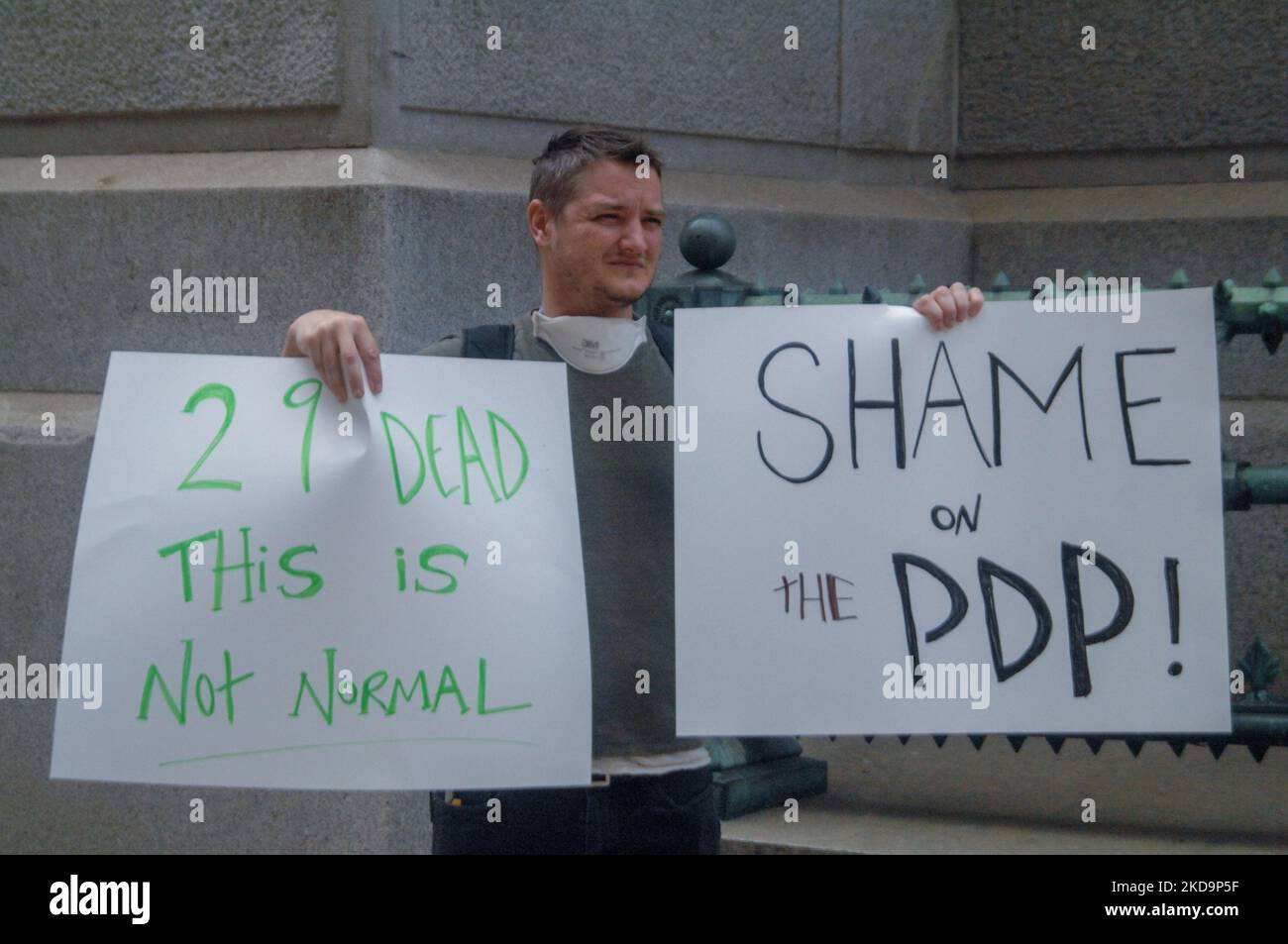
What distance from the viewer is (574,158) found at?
7.80 feet

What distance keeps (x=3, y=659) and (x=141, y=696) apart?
2357 mm

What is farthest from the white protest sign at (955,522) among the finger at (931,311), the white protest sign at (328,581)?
the white protest sign at (328,581)

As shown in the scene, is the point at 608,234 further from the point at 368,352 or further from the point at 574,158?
the point at 368,352

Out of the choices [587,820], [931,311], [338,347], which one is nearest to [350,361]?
[338,347]

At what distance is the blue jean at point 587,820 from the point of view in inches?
90.7

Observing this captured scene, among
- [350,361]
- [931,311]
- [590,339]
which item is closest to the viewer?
[350,361]

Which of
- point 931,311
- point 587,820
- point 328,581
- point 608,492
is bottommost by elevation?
point 587,820

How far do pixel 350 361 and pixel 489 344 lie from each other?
10.1 inches

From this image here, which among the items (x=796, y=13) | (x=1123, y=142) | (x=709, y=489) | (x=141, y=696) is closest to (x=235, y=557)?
(x=141, y=696)

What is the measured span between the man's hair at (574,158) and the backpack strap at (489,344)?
214 mm

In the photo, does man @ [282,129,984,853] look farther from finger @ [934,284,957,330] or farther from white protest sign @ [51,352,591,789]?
finger @ [934,284,957,330]

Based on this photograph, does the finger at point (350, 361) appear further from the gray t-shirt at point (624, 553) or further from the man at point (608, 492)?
the gray t-shirt at point (624, 553)

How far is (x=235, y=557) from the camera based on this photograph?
233cm

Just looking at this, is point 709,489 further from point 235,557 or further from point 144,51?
point 144,51
